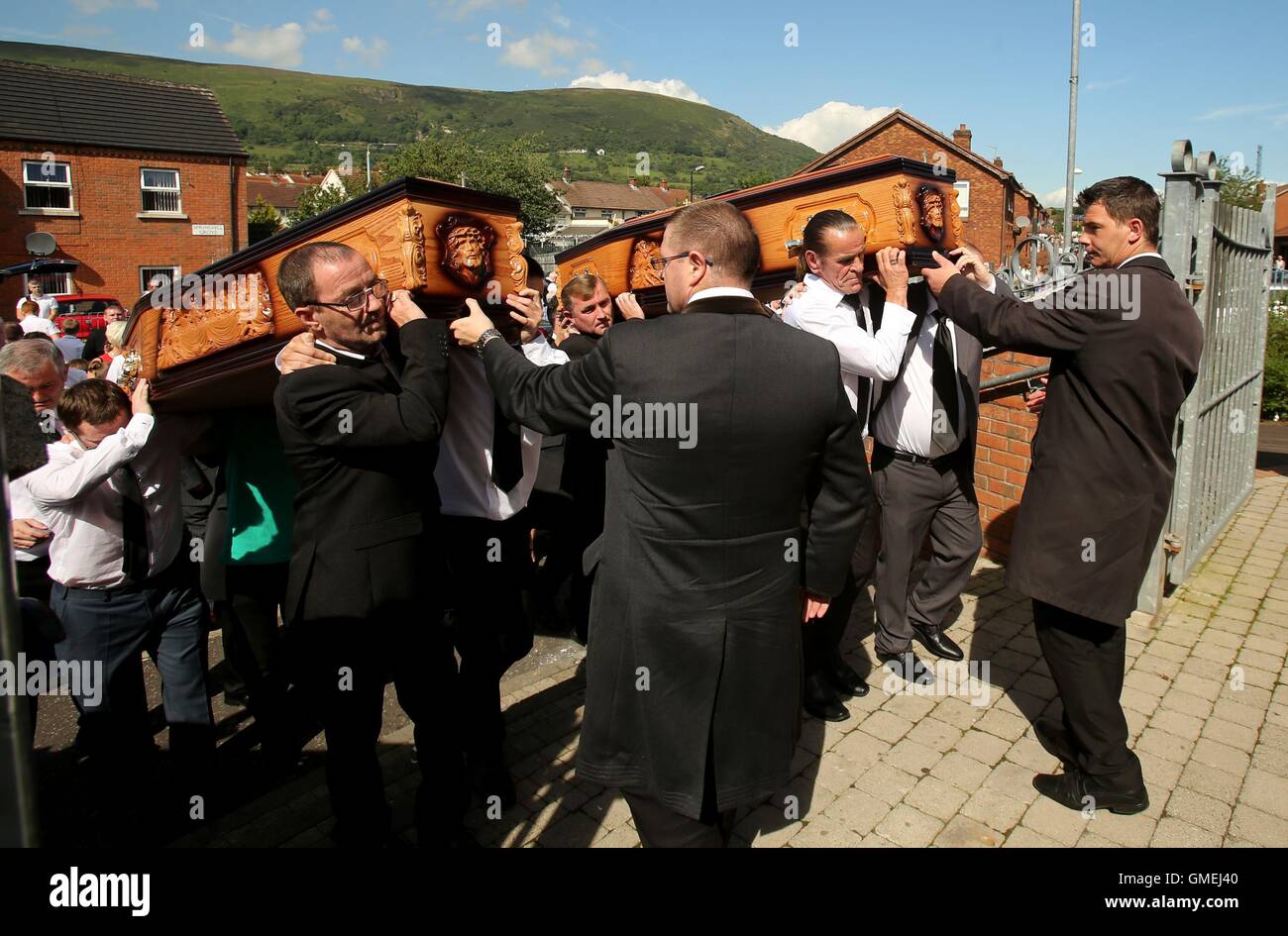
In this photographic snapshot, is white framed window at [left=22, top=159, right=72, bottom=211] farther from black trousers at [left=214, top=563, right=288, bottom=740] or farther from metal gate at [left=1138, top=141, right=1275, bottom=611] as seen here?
metal gate at [left=1138, top=141, right=1275, bottom=611]

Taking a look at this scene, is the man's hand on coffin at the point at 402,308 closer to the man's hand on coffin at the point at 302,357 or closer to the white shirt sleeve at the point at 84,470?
the man's hand on coffin at the point at 302,357

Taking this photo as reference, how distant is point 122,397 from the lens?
12.2ft

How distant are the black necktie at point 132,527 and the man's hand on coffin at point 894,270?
3378 millimetres

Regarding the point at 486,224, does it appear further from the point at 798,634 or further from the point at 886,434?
the point at 886,434

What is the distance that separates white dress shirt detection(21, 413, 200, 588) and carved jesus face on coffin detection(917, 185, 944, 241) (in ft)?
→ 11.2

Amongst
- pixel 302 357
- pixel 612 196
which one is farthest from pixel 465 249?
pixel 612 196

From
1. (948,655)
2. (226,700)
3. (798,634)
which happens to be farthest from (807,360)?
(226,700)

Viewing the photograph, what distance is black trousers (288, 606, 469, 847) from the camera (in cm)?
295

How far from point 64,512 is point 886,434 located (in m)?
3.89

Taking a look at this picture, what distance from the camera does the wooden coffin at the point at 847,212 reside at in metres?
3.52

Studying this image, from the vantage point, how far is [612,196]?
105 metres

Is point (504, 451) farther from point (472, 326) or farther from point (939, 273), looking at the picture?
point (939, 273)
